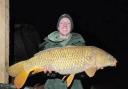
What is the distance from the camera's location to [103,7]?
37.5ft

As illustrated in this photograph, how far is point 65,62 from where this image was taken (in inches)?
184

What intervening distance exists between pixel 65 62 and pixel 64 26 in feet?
1.58

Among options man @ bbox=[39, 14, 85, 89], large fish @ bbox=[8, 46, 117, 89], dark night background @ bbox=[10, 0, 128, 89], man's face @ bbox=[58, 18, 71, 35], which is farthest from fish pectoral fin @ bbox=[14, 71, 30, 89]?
dark night background @ bbox=[10, 0, 128, 89]

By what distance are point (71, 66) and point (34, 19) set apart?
637cm

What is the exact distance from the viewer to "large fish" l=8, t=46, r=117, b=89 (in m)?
4.68

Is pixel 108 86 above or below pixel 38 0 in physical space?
below

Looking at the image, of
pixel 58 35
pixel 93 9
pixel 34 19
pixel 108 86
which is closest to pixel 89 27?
pixel 93 9

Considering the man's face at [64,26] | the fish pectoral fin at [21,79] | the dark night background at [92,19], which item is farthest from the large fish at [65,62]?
the dark night background at [92,19]

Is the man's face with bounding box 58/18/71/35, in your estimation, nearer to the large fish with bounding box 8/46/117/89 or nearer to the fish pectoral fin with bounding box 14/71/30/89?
the large fish with bounding box 8/46/117/89

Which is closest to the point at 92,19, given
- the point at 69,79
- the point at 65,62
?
the point at 69,79

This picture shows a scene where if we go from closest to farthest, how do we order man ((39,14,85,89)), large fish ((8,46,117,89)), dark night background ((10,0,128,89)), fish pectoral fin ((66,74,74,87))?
1. large fish ((8,46,117,89))
2. fish pectoral fin ((66,74,74,87))
3. man ((39,14,85,89))
4. dark night background ((10,0,128,89))

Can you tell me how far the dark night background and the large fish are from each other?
17.3 feet

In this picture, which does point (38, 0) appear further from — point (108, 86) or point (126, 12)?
point (108, 86)

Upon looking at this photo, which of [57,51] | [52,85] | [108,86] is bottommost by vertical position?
[108,86]
